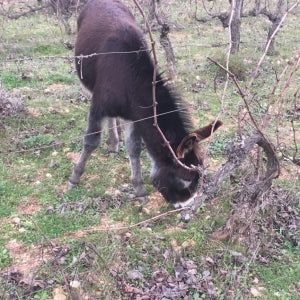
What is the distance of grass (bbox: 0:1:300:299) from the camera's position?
11.5 ft

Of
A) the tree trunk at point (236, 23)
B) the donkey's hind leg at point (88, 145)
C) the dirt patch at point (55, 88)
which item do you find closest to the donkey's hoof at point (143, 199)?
the donkey's hind leg at point (88, 145)

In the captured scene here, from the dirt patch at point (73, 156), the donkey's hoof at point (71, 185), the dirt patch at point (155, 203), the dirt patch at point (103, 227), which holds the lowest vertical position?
the dirt patch at point (73, 156)

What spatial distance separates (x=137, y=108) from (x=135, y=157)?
72 cm

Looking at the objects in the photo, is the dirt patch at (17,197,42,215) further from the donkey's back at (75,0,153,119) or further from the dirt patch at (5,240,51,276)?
the donkey's back at (75,0,153,119)

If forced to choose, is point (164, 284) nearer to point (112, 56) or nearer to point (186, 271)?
point (186, 271)

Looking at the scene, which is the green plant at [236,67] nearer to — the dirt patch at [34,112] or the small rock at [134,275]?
the dirt patch at [34,112]

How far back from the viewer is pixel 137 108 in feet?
13.6

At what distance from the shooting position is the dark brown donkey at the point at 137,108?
3.92 m

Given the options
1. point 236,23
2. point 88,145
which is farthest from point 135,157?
point 236,23

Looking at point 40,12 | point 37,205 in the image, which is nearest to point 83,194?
point 37,205

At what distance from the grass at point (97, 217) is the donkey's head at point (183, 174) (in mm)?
258

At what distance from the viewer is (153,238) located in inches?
155

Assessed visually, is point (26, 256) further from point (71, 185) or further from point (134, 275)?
point (71, 185)

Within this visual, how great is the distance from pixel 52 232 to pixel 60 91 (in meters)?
3.79
